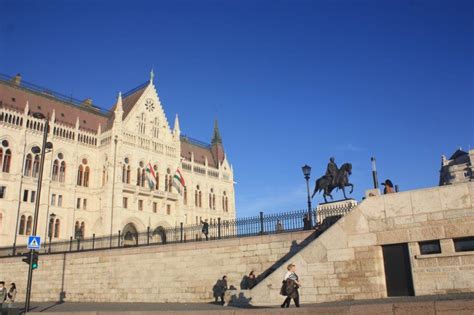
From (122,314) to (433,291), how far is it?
1034cm

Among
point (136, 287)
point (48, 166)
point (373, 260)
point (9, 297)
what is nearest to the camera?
point (373, 260)

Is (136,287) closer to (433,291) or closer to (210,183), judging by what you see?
→ (433,291)

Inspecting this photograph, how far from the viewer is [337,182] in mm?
20766

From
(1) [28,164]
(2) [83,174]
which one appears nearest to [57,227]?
(2) [83,174]

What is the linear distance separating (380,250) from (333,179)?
21.8 feet

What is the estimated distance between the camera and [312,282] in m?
15.2

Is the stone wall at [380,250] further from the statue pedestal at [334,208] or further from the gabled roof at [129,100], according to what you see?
the gabled roof at [129,100]

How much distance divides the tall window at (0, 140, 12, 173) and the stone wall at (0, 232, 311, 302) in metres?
18.1

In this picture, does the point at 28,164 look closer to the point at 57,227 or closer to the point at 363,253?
the point at 57,227

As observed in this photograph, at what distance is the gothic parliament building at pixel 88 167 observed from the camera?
4272 cm

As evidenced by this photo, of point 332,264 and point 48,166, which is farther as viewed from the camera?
point 48,166

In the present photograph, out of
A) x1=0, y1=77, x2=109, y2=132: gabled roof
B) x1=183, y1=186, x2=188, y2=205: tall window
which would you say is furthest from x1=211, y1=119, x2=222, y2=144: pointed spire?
x1=0, y1=77, x2=109, y2=132: gabled roof

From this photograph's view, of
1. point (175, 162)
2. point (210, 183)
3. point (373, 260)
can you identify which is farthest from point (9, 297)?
point (210, 183)

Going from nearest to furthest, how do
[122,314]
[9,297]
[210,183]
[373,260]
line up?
[122,314] → [373,260] → [9,297] → [210,183]
